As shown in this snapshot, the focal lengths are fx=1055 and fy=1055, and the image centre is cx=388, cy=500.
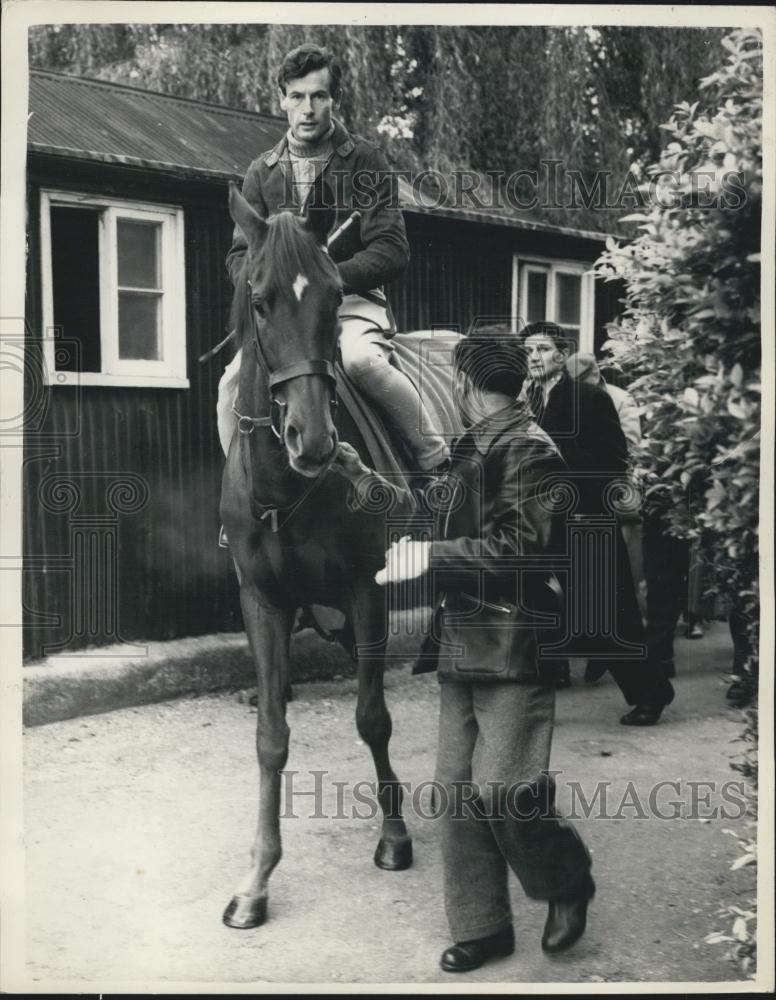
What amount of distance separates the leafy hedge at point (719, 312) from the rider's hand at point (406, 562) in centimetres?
93

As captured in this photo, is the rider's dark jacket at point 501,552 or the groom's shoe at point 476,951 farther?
the groom's shoe at point 476,951

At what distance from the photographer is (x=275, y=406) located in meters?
3.99

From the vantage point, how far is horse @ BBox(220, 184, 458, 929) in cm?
381

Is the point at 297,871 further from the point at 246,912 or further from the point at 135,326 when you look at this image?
the point at 135,326

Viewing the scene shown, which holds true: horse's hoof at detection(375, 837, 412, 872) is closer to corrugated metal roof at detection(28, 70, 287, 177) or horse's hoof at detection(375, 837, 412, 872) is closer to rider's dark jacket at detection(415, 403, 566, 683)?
rider's dark jacket at detection(415, 403, 566, 683)

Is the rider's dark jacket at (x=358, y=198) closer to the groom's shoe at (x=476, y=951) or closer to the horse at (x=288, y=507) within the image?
the horse at (x=288, y=507)

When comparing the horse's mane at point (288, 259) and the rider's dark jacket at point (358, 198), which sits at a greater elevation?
the rider's dark jacket at point (358, 198)

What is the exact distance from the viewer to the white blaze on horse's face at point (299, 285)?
381 cm

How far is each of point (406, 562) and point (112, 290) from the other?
365 centimetres

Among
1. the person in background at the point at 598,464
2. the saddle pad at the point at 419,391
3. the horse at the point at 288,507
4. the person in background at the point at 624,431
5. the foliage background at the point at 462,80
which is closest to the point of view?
the horse at the point at 288,507

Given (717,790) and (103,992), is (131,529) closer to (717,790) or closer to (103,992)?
(103,992)

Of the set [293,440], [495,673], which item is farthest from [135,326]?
[495,673]

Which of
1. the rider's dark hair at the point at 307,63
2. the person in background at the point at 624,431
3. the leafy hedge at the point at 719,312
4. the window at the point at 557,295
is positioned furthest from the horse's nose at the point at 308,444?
the window at the point at 557,295

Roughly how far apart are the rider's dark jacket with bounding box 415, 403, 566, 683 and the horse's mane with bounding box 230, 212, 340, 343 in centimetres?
83
